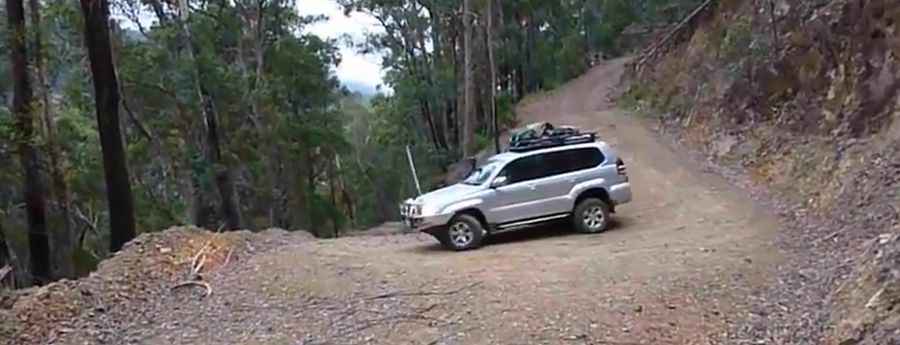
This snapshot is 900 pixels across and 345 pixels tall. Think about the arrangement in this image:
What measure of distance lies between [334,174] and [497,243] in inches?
1113

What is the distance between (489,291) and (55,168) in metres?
13.3

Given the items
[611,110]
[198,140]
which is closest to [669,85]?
[611,110]

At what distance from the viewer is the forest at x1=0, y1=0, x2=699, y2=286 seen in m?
17.6

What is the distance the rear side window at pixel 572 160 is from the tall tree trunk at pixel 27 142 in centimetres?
976

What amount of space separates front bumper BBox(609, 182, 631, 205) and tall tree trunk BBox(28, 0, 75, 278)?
11.7 m

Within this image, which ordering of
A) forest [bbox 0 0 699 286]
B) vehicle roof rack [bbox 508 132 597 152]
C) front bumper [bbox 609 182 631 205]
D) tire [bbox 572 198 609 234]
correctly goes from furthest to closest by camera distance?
forest [bbox 0 0 699 286]
vehicle roof rack [bbox 508 132 597 152]
front bumper [bbox 609 182 631 205]
tire [bbox 572 198 609 234]

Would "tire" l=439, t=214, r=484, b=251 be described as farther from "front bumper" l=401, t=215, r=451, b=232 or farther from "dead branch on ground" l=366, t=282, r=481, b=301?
"dead branch on ground" l=366, t=282, r=481, b=301

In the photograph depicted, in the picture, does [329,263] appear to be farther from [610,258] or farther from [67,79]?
[67,79]

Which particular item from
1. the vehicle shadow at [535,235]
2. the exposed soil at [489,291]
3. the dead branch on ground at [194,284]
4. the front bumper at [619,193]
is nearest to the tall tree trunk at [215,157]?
the exposed soil at [489,291]

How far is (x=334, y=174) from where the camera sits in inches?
1681

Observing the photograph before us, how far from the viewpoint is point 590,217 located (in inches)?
612

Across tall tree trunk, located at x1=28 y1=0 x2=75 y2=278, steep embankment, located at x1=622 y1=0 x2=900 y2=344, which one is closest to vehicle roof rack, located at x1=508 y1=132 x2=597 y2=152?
steep embankment, located at x1=622 y1=0 x2=900 y2=344

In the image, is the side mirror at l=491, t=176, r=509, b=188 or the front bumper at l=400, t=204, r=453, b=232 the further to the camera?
the side mirror at l=491, t=176, r=509, b=188

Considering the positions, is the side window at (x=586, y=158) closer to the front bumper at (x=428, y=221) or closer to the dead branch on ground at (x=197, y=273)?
the front bumper at (x=428, y=221)
